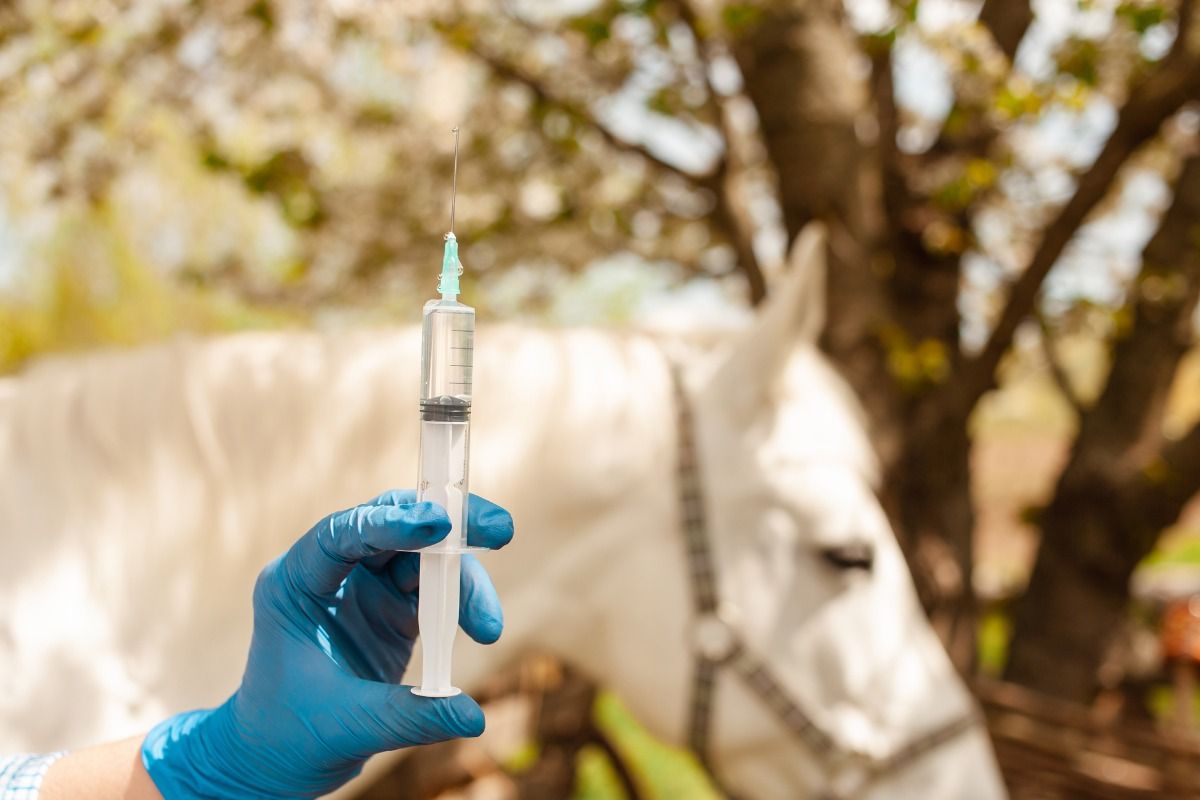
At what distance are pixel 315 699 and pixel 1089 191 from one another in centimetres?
249

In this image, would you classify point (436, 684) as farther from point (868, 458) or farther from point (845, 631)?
point (868, 458)

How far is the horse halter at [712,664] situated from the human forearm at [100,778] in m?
0.97

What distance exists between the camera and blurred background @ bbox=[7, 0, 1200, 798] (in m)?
2.64

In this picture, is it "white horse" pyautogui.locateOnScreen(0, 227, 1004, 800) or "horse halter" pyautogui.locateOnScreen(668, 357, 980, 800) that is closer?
"white horse" pyautogui.locateOnScreen(0, 227, 1004, 800)


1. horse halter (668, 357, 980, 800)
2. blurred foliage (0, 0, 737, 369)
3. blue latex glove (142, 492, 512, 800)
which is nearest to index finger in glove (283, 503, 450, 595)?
blue latex glove (142, 492, 512, 800)

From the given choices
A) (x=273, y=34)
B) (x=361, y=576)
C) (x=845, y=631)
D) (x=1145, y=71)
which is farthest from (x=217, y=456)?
(x=1145, y=71)

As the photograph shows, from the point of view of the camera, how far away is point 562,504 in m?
1.69

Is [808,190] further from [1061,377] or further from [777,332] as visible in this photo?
[1061,377]

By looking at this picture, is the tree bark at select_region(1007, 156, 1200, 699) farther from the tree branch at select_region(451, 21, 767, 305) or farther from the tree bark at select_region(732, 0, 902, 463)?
the tree branch at select_region(451, 21, 767, 305)

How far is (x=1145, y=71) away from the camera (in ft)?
8.30

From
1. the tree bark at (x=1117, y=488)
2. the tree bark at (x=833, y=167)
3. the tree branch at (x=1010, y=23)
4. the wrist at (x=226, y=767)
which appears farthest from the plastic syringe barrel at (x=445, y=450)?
the tree bark at (x=1117, y=488)

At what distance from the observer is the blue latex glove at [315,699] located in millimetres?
866

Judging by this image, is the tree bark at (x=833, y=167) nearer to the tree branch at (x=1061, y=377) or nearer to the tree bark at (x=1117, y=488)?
the tree bark at (x=1117, y=488)

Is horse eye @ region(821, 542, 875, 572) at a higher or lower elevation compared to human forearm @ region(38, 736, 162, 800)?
higher
